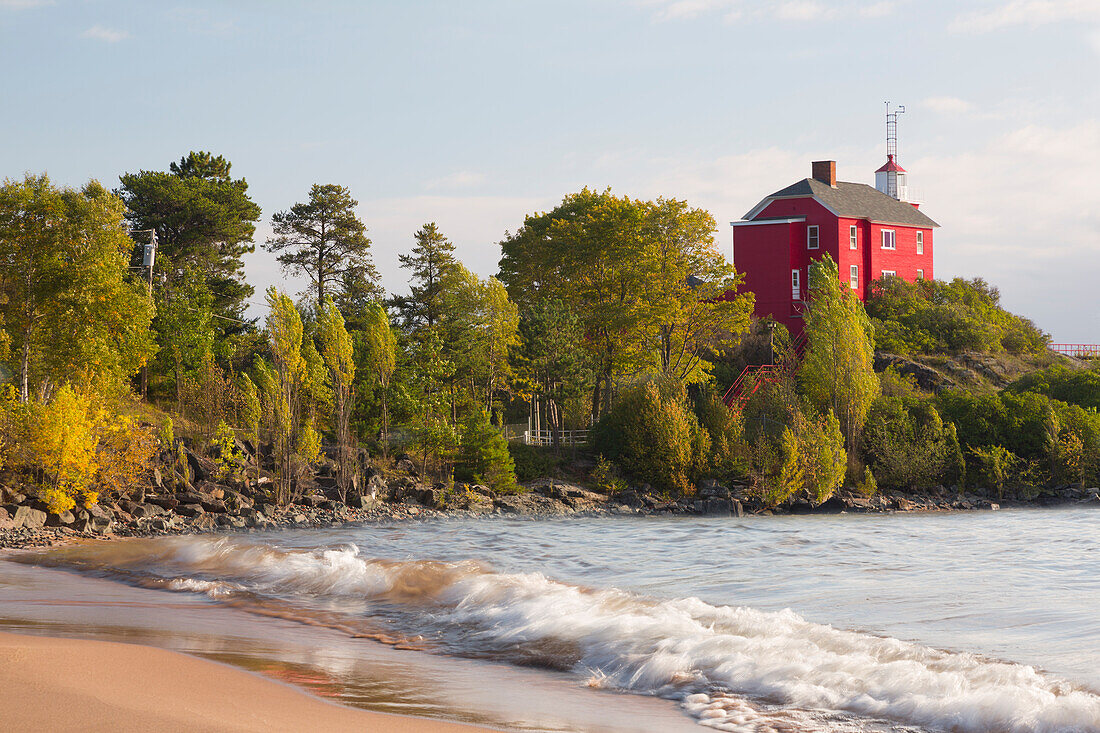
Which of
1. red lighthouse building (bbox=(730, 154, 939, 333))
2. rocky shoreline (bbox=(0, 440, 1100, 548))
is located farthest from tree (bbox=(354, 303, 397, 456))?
red lighthouse building (bbox=(730, 154, 939, 333))

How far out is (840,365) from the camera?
42062 mm

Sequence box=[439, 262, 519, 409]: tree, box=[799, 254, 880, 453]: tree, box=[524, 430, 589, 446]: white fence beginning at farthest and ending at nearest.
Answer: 1. box=[439, 262, 519, 409]: tree
2. box=[524, 430, 589, 446]: white fence
3. box=[799, 254, 880, 453]: tree

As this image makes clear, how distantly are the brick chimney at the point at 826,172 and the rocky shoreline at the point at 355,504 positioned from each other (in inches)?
1051

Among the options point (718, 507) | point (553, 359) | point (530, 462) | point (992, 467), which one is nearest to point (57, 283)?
point (530, 462)

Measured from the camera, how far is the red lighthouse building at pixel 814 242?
5641cm

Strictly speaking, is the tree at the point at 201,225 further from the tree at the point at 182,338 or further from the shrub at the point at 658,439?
the shrub at the point at 658,439

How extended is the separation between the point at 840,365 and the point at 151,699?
1533 inches

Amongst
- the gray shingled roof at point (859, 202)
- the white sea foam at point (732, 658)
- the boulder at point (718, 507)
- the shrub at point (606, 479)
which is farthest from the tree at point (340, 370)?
the gray shingled roof at point (859, 202)

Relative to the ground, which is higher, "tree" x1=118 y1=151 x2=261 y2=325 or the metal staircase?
"tree" x1=118 y1=151 x2=261 y2=325

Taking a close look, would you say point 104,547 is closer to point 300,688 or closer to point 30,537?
point 30,537

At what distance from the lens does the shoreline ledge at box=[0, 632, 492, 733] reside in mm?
6262

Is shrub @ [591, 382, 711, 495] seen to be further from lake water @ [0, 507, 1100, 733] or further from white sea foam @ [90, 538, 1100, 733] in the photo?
white sea foam @ [90, 538, 1100, 733]

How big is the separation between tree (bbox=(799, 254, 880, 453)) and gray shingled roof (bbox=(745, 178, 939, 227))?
1529 cm

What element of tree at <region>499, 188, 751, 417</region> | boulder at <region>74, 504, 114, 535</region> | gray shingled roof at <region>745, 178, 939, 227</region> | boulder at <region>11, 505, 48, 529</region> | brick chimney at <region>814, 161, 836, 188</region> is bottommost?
boulder at <region>74, 504, 114, 535</region>
